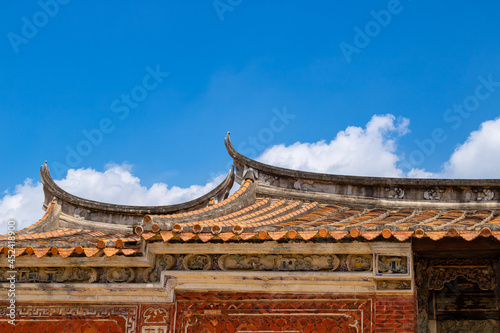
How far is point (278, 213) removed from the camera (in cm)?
1023


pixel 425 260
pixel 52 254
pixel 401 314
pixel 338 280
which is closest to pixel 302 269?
pixel 338 280

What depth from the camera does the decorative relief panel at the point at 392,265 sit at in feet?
24.7

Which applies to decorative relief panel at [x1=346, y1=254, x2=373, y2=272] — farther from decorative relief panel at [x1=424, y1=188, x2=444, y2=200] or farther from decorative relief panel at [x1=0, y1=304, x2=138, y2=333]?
decorative relief panel at [x1=424, y1=188, x2=444, y2=200]

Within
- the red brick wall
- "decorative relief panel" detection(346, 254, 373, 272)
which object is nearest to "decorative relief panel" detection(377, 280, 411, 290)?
the red brick wall

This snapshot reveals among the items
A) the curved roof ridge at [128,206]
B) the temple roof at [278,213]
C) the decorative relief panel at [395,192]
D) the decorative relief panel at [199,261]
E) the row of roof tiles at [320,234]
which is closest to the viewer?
the row of roof tiles at [320,234]

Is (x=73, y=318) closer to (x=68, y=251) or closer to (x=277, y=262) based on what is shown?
(x=68, y=251)

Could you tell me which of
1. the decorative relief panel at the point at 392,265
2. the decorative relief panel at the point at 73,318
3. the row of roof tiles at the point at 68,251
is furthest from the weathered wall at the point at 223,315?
the row of roof tiles at the point at 68,251

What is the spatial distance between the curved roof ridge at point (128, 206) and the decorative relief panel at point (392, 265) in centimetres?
549

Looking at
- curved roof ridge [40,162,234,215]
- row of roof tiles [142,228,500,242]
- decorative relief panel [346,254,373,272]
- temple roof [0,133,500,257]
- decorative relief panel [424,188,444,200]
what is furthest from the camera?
curved roof ridge [40,162,234,215]

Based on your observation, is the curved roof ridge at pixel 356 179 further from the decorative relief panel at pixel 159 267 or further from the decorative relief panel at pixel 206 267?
the decorative relief panel at pixel 159 267

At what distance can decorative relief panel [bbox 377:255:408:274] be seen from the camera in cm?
754

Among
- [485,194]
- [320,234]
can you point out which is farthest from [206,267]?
[485,194]

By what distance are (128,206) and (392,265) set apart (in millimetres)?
6947

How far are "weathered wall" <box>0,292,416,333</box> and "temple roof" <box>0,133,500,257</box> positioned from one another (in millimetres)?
792
